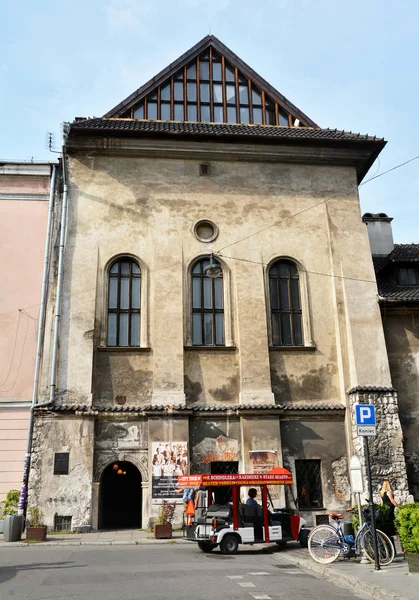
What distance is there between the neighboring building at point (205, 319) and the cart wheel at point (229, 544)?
4639 mm

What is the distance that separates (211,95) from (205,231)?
6306 millimetres

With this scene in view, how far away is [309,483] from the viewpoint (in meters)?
18.2

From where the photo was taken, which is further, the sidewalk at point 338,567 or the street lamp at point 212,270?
the street lamp at point 212,270

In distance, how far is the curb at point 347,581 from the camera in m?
8.02

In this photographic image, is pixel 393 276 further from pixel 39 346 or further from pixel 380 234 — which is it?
pixel 39 346

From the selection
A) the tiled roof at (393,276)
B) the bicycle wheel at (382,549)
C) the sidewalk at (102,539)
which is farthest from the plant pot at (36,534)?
the tiled roof at (393,276)

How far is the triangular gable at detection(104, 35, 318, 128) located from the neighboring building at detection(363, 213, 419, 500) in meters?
6.77

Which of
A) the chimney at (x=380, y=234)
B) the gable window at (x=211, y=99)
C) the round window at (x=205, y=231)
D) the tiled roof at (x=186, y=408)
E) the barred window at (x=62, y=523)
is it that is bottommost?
the barred window at (x=62, y=523)

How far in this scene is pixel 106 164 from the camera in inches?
814

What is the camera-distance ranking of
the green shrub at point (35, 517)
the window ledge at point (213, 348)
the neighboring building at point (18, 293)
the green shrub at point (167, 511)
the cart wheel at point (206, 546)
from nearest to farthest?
the cart wheel at point (206, 546) → the green shrub at point (35, 517) → the green shrub at point (167, 511) → the neighboring building at point (18, 293) → the window ledge at point (213, 348)

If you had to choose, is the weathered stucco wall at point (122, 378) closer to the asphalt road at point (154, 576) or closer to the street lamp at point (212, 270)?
the street lamp at point (212, 270)

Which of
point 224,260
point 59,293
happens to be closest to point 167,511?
point 59,293

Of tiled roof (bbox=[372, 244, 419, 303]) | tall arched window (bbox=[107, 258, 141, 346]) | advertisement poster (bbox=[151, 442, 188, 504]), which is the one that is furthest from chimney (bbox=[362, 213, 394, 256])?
advertisement poster (bbox=[151, 442, 188, 504])

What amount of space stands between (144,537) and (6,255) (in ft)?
34.1
